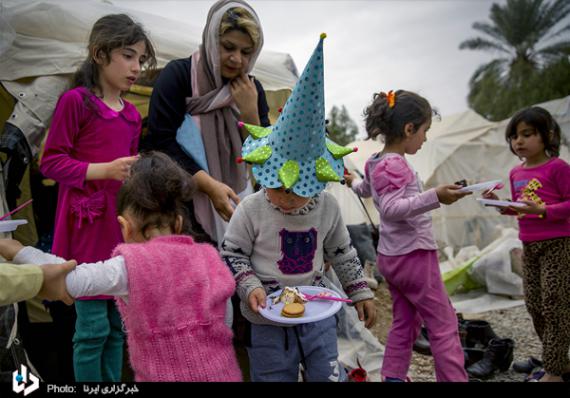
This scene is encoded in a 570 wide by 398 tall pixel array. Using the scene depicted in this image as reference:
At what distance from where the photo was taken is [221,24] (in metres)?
1.62

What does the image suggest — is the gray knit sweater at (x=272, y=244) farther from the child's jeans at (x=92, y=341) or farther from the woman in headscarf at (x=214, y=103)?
the child's jeans at (x=92, y=341)

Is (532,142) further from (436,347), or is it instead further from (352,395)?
(352,395)

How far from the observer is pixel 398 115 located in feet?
6.76

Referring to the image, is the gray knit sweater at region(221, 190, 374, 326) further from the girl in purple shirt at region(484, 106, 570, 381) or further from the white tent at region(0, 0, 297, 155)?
the girl in purple shirt at region(484, 106, 570, 381)

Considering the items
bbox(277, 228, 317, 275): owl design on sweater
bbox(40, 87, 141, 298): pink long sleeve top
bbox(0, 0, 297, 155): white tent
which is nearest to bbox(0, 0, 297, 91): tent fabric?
bbox(0, 0, 297, 155): white tent

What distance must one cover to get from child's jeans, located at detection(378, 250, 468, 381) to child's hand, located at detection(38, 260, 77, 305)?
1393 millimetres

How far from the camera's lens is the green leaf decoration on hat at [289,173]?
1.35 metres

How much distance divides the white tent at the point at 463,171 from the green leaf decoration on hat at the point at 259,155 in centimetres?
521

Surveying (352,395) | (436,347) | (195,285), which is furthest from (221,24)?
(436,347)

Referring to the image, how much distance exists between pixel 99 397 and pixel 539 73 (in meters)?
3.33

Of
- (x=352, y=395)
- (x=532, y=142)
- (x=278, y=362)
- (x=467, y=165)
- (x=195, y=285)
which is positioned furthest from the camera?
(x=467, y=165)

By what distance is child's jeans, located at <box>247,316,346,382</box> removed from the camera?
1488mm

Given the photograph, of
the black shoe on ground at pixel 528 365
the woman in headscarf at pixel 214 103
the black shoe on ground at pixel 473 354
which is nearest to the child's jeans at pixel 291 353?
the woman in headscarf at pixel 214 103
